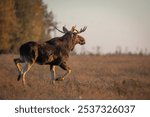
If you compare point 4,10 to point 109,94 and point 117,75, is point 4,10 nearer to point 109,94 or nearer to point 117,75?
point 117,75

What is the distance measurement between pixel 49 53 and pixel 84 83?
5.04 ft

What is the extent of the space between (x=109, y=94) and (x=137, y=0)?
811cm

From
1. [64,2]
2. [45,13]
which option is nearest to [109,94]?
[64,2]

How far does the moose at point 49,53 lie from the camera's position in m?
14.5

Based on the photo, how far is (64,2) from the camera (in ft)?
65.7

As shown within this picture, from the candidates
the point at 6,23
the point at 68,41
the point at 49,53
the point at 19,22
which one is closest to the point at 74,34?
the point at 68,41

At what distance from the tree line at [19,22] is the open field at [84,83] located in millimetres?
5210

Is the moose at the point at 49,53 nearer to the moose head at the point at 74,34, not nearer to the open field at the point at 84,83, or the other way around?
the moose head at the point at 74,34

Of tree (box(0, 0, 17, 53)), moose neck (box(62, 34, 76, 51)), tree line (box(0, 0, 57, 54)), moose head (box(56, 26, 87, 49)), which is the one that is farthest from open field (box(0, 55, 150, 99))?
tree line (box(0, 0, 57, 54))

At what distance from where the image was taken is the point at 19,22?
89.2ft

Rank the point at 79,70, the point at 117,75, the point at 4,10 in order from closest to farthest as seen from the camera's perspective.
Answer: the point at 117,75 → the point at 79,70 → the point at 4,10

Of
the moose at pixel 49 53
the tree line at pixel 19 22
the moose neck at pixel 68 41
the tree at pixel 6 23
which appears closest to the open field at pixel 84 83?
the moose at pixel 49 53

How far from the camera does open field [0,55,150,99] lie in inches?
545

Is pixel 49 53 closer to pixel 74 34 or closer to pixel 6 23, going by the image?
pixel 74 34
